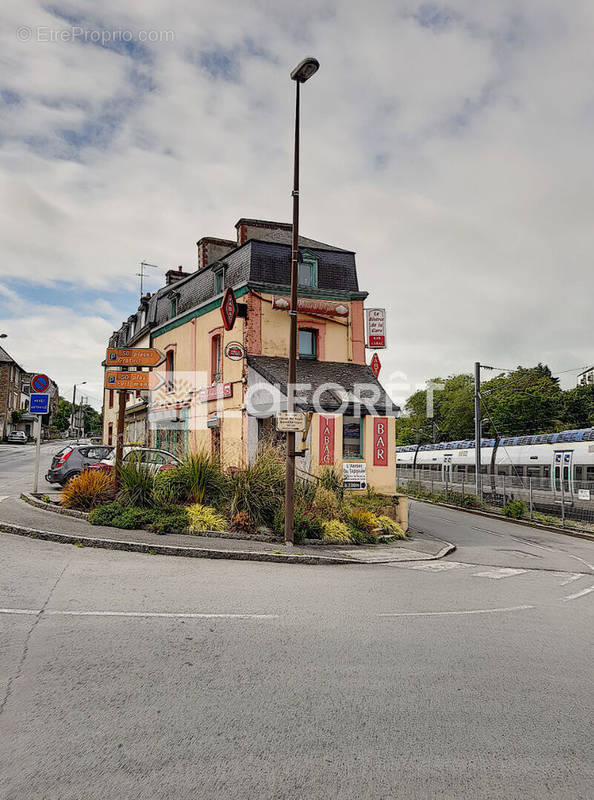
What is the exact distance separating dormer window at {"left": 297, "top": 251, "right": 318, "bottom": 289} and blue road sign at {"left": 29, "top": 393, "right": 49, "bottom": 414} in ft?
30.0

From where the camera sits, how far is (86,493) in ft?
43.4

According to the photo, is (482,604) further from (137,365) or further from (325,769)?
(137,365)

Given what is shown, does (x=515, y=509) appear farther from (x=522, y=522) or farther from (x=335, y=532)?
(x=335, y=532)

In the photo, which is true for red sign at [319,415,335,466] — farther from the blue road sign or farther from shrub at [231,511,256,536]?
the blue road sign

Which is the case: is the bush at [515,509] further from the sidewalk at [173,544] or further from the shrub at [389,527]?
the sidewalk at [173,544]

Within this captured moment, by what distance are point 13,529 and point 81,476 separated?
103 inches

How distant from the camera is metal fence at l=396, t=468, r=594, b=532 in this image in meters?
23.2

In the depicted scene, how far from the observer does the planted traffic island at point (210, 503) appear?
12305 mm

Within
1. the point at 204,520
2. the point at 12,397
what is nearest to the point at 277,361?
the point at 204,520

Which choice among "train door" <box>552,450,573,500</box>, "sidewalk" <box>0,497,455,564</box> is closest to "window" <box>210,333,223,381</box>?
"sidewalk" <box>0,497,455,564</box>

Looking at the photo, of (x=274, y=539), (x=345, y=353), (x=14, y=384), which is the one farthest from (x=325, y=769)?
(x=14, y=384)

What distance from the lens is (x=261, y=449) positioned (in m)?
14.6

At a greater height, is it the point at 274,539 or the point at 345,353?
the point at 345,353

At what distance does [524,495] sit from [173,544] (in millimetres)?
20117
